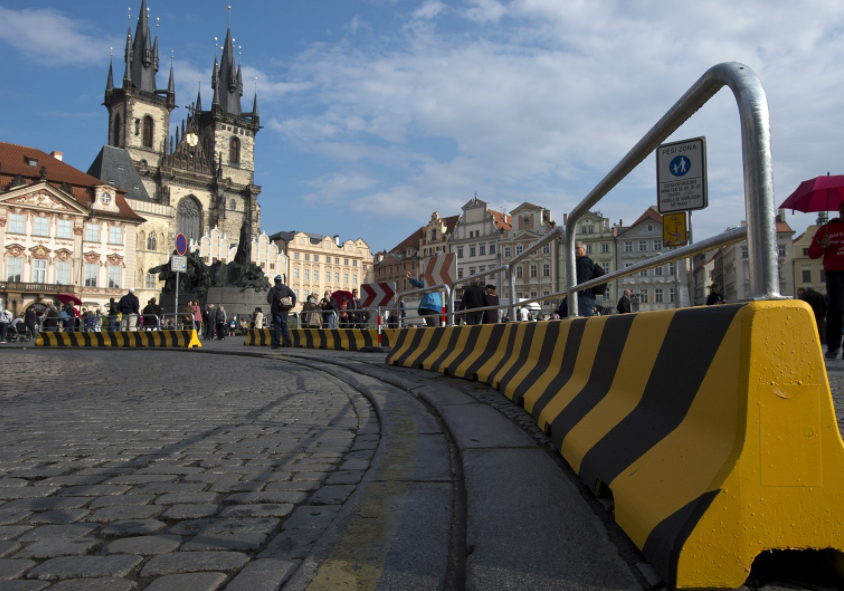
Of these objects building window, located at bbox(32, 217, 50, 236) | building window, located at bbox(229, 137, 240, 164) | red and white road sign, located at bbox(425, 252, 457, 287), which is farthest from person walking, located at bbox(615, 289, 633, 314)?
building window, located at bbox(229, 137, 240, 164)

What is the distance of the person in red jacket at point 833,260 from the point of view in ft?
27.9

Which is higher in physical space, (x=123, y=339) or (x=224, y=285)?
(x=224, y=285)

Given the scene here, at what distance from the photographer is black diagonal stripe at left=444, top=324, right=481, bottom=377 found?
8.18 m

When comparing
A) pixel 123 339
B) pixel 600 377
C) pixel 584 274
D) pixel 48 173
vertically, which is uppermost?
pixel 48 173

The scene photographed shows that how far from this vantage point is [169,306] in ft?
101

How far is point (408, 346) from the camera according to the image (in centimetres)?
1073

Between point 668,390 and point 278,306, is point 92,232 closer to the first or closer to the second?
point 278,306

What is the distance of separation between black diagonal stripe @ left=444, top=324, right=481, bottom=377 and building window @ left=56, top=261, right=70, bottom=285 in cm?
6714

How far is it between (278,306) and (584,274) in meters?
12.0

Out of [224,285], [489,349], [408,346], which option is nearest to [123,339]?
[224,285]

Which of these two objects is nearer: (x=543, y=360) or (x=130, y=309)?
(x=543, y=360)

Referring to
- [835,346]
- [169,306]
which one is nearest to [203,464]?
[835,346]

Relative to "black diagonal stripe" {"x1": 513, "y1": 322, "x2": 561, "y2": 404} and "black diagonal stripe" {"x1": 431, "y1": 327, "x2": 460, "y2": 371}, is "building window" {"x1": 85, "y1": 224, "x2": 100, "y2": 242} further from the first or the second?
"black diagonal stripe" {"x1": 513, "y1": 322, "x2": 561, "y2": 404}

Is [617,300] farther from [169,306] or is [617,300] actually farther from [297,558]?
[169,306]
